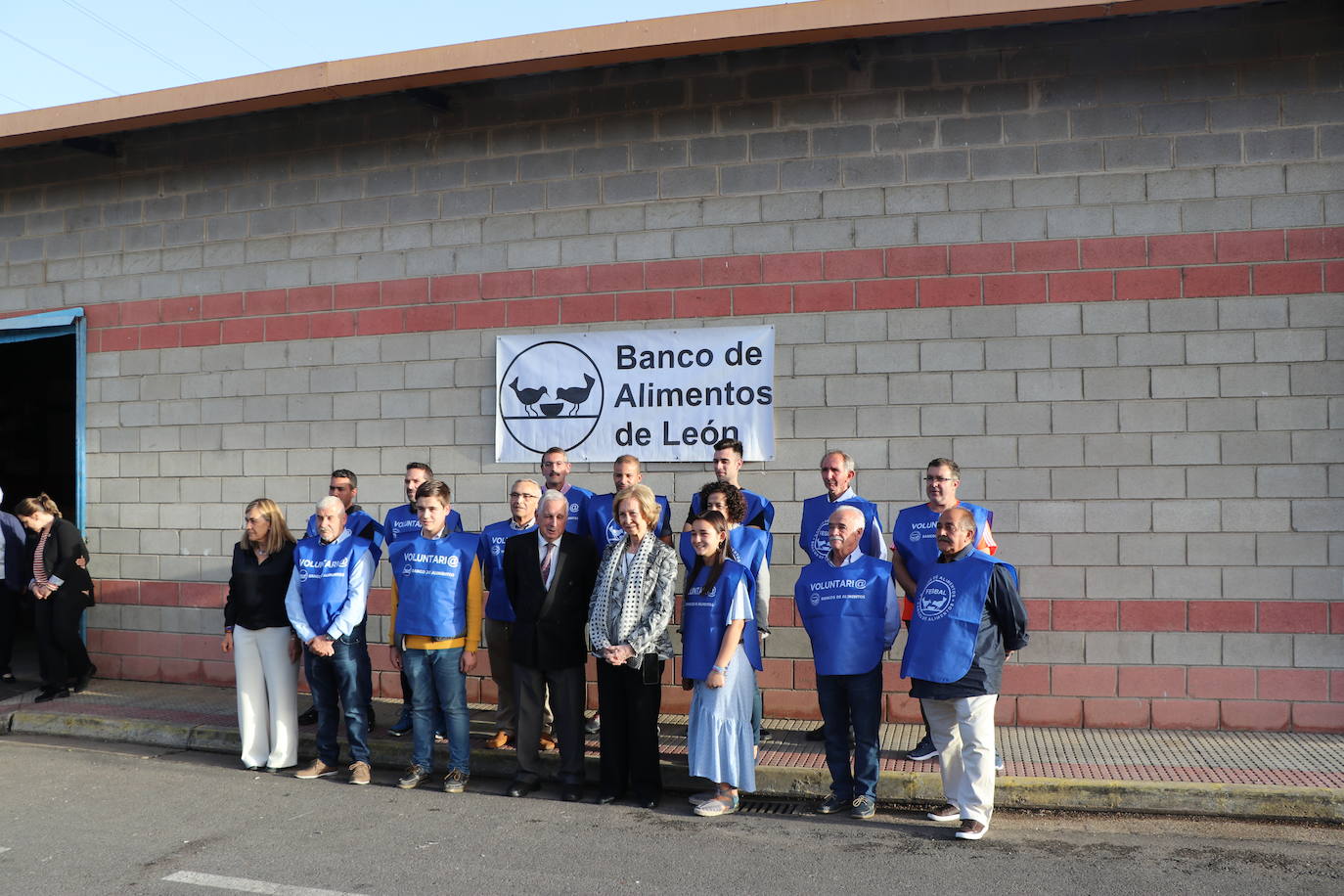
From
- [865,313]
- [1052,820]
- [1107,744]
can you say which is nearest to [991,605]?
[1052,820]

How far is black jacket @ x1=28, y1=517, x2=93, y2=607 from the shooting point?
363 inches

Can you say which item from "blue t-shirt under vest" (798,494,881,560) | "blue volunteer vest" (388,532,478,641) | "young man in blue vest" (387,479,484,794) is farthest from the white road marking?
"blue t-shirt under vest" (798,494,881,560)

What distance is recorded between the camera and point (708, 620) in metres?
6.09

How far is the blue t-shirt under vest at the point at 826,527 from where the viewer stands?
6.67 meters

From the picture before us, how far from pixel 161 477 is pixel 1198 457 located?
8497mm

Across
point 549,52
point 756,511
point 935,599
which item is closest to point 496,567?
point 756,511

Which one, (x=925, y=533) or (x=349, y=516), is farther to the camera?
(x=349, y=516)

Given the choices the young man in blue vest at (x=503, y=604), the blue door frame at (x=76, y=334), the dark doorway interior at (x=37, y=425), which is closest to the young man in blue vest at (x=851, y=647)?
the young man in blue vest at (x=503, y=604)

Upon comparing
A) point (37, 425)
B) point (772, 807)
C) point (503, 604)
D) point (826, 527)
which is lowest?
point (772, 807)

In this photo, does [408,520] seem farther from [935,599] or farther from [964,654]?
[964,654]

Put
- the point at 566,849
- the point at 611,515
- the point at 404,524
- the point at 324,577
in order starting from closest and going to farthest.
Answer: the point at 566,849, the point at 324,577, the point at 611,515, the point at 404,524

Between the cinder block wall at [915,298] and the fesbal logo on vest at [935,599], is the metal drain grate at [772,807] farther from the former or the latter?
the cinder block wall at [915,298]

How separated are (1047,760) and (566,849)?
2982mm

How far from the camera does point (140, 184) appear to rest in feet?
33.1
